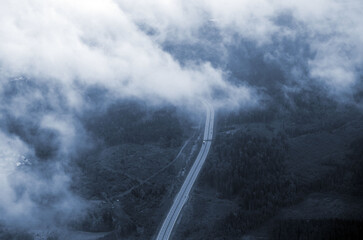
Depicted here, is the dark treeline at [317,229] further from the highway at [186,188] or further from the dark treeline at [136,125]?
the dark treeline at [136,125]

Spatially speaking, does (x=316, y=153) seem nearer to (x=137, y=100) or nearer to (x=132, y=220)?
(x=132, y=220)

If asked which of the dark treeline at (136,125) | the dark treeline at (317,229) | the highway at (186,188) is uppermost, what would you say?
the dark treeline at (136,125)

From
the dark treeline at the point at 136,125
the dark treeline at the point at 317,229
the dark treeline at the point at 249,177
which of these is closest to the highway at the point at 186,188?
the dark treeline at the point at 249,177

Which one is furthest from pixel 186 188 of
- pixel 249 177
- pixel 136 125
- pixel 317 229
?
pixel 136 125

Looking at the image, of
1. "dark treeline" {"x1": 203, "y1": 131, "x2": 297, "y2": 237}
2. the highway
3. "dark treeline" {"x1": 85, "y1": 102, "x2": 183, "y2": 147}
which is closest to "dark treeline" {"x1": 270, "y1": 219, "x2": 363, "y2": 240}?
"dark treeline" {"x1": 203, "y1": 131, "x2": 297, "y2": 237}

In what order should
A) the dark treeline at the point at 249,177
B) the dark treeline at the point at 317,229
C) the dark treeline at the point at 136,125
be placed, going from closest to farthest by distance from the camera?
the dark treeline at the point at 317,229 → the dark treeline at the point at 249,177 → the dark treeline at the point at 136,125

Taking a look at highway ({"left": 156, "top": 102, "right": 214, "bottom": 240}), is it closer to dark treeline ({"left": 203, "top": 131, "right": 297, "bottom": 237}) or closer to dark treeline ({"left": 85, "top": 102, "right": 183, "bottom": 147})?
dark treeline ({"left": 203, "top": 131, "right": 297, "bottom": 237})
